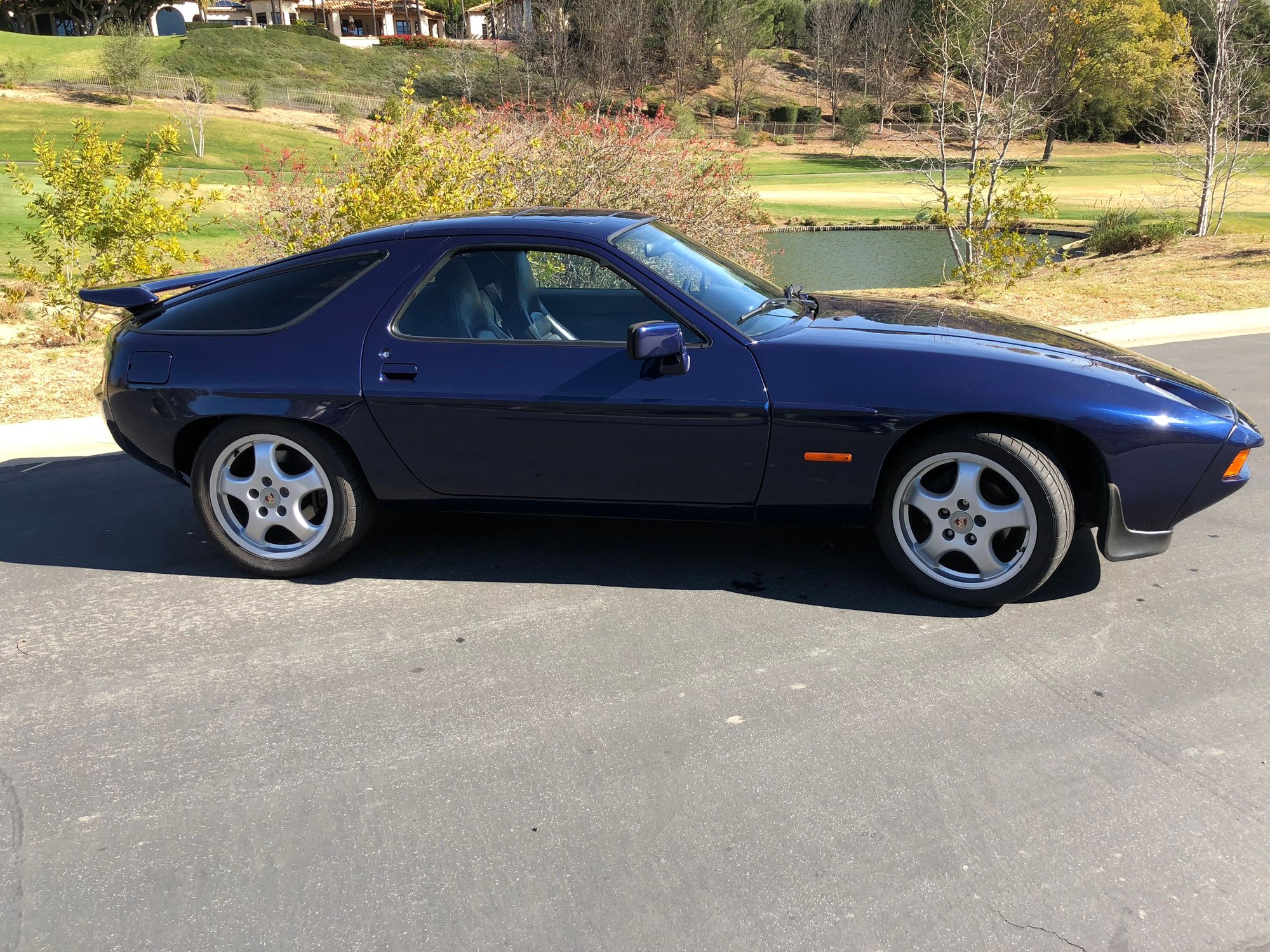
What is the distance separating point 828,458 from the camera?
13.9ft

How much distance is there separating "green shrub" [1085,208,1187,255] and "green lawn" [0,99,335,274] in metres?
26.3

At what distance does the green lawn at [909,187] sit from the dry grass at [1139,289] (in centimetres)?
400

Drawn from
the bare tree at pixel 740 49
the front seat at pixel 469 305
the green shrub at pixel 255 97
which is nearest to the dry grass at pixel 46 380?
the front seat at pixel 469 305

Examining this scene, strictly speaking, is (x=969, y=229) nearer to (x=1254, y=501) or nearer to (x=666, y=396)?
(x=1254, y=501)

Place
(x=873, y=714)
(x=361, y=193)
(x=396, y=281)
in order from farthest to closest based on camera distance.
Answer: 1. (x=361, y=193)
2. (x=396, y=281)
3. (x=873, y=714)

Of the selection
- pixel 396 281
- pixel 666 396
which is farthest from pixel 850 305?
pixel 396 281

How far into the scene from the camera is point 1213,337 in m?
11.2

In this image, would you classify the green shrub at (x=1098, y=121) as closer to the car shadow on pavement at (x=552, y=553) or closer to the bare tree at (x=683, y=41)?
the bare tree at (x=683, y=41)

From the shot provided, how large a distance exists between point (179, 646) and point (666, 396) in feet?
6.84

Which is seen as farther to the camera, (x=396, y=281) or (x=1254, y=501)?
(x=1254, y=501)

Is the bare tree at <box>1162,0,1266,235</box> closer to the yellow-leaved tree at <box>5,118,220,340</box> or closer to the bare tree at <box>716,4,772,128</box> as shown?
the yellow-leaved tree at <box>5,118,220,340</box>

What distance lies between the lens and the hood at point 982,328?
4500 mm

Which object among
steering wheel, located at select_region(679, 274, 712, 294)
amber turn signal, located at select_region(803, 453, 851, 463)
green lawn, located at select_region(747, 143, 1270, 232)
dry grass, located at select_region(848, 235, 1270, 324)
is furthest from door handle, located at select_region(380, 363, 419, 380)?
green lawn, located at select_region(747, 143, 1270, 232)

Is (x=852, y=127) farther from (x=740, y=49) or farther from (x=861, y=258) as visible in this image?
(x=861, y=258)
